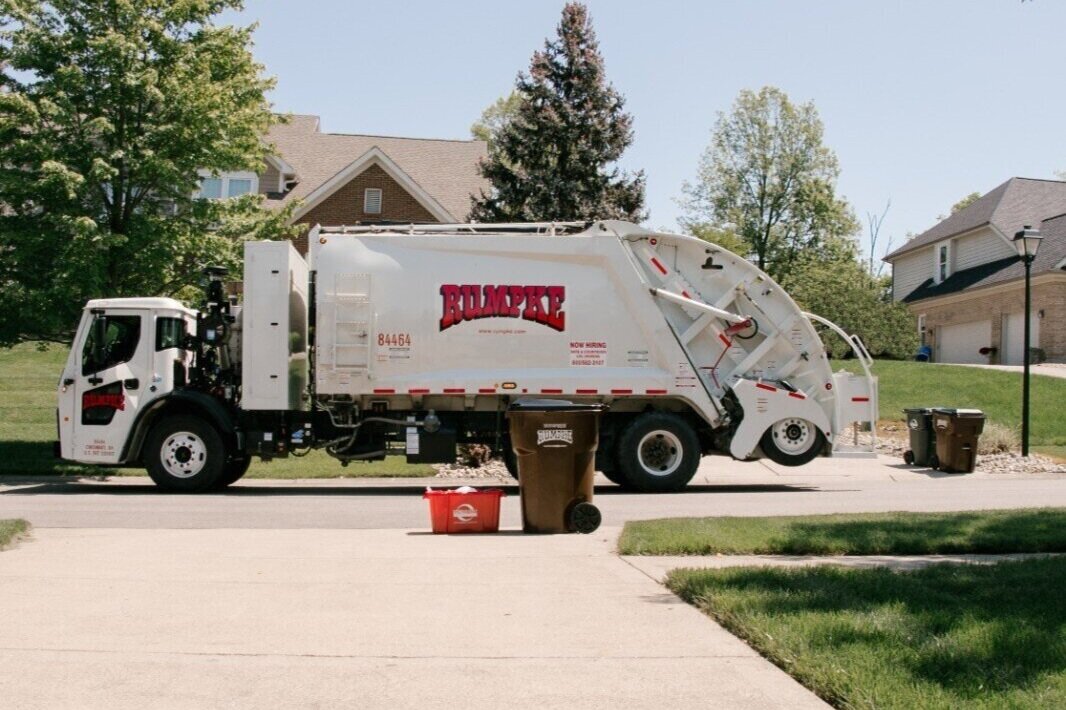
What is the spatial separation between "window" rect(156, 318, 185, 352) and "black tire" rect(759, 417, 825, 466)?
8144 millimetres

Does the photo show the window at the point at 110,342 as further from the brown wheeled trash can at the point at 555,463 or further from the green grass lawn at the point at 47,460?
the brown wheeled trash can at the point at 555,463

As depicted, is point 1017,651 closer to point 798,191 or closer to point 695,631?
point 695,631

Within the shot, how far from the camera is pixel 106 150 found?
60.2 feet

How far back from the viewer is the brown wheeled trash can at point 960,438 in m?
19.4

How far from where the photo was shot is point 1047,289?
38375 mm

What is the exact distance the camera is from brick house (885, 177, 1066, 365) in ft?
127

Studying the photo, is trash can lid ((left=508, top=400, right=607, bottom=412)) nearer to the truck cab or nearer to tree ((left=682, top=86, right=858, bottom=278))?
the truck cab

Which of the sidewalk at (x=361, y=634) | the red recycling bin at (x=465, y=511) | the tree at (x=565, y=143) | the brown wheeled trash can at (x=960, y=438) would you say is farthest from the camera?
the tree at (x=565, y=143)

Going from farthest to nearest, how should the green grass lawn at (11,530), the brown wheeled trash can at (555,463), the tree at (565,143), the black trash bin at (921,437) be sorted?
the tree at (565,143), the black trash bin at (921,437), the brown wheeled trash can at (555,463), the green grass lawn at (11,530)

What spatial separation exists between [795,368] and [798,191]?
51347 millimetres

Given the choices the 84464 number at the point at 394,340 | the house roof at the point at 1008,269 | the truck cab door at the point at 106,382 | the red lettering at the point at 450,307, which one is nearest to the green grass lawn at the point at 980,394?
the house roof at the point at 1008,269

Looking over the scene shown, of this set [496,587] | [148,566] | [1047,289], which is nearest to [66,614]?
[148,566]

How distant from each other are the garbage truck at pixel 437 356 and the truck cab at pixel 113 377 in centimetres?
2

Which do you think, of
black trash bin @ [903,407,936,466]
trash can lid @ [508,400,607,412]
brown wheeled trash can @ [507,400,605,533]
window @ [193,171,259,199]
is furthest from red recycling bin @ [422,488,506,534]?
window @ [193,171,259,199]
